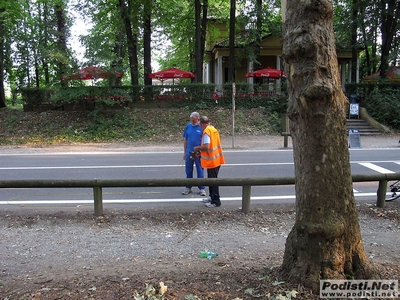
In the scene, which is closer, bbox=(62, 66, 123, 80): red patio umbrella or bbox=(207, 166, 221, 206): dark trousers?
bbox=(207, 166, 221, 206): dark trousers

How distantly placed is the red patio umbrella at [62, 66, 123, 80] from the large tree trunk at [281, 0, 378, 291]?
1818 cm

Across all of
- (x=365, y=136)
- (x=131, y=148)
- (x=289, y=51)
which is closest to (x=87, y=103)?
(x=131, y=148)

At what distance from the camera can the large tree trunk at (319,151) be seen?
309 cm

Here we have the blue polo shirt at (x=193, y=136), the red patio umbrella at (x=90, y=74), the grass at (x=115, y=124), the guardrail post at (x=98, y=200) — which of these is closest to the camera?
the guardrail post at (x=98, y=200)

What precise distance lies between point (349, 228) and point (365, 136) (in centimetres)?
1901

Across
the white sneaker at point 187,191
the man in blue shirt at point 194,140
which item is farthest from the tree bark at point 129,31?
the white sneaker at point 187,191

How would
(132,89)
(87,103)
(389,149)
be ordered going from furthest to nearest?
(132,89)
(87,103)
(389,149)

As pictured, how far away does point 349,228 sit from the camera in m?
3.24

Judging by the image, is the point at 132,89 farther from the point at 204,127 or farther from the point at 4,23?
the point at 204,127

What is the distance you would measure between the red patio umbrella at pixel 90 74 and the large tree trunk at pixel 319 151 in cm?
1818

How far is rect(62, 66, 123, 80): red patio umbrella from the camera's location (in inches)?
789

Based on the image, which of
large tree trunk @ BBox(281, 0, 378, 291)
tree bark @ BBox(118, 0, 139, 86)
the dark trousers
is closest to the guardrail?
the dark trousers

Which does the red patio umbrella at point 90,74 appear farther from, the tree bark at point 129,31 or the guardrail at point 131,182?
the guardrail at point 131,182

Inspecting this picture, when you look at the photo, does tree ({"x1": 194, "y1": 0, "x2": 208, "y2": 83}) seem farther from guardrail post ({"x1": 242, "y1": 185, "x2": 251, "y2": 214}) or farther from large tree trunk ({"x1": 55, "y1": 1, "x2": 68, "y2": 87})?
guardrail post ({"x1": 242, "y1": 185, "x2": 251, "y2": 214})
